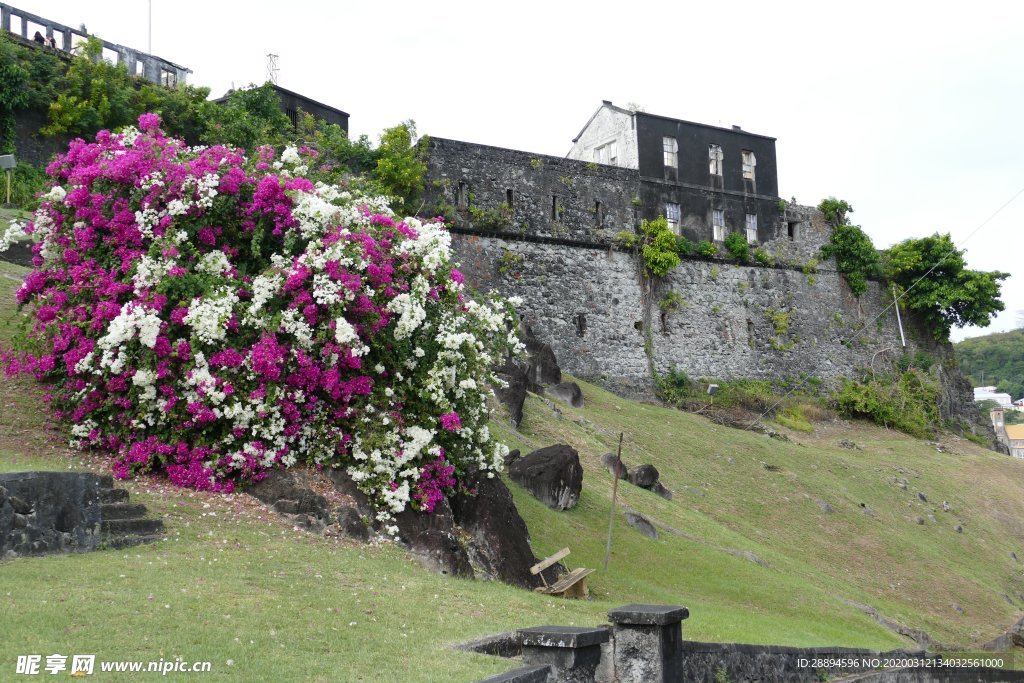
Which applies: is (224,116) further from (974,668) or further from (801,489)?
(974,668)

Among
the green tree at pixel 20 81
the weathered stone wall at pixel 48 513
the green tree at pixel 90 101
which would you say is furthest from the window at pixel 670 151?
the weathered stone wall at pixel 48 513

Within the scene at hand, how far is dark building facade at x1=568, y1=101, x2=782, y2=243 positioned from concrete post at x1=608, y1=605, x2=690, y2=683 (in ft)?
87.5

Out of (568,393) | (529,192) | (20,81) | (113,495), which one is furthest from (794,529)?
(20,81)

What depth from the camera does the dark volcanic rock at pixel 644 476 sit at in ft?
65.7

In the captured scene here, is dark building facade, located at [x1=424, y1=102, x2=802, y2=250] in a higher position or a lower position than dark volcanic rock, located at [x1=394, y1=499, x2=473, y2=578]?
higher

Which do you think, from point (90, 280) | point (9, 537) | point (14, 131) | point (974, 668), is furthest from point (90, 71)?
point (974, 668)

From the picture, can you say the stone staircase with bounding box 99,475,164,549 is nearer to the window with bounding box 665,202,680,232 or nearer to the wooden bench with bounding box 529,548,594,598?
the wooden bench with bounding box 529,548,594,598

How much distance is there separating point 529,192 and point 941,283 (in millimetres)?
18044

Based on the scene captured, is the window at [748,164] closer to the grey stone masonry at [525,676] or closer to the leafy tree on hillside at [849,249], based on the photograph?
the leafy tree on hillside at [849,249]

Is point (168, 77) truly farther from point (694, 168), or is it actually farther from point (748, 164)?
point (748, 164)

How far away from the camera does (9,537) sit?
8.18 m

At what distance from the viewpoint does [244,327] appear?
38.2 ft

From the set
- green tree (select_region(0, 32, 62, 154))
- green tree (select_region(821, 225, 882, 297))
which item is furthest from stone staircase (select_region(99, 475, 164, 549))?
green tree (select_region(821, 225, 882, 297))

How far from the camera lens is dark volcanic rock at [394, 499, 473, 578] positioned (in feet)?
36.4
